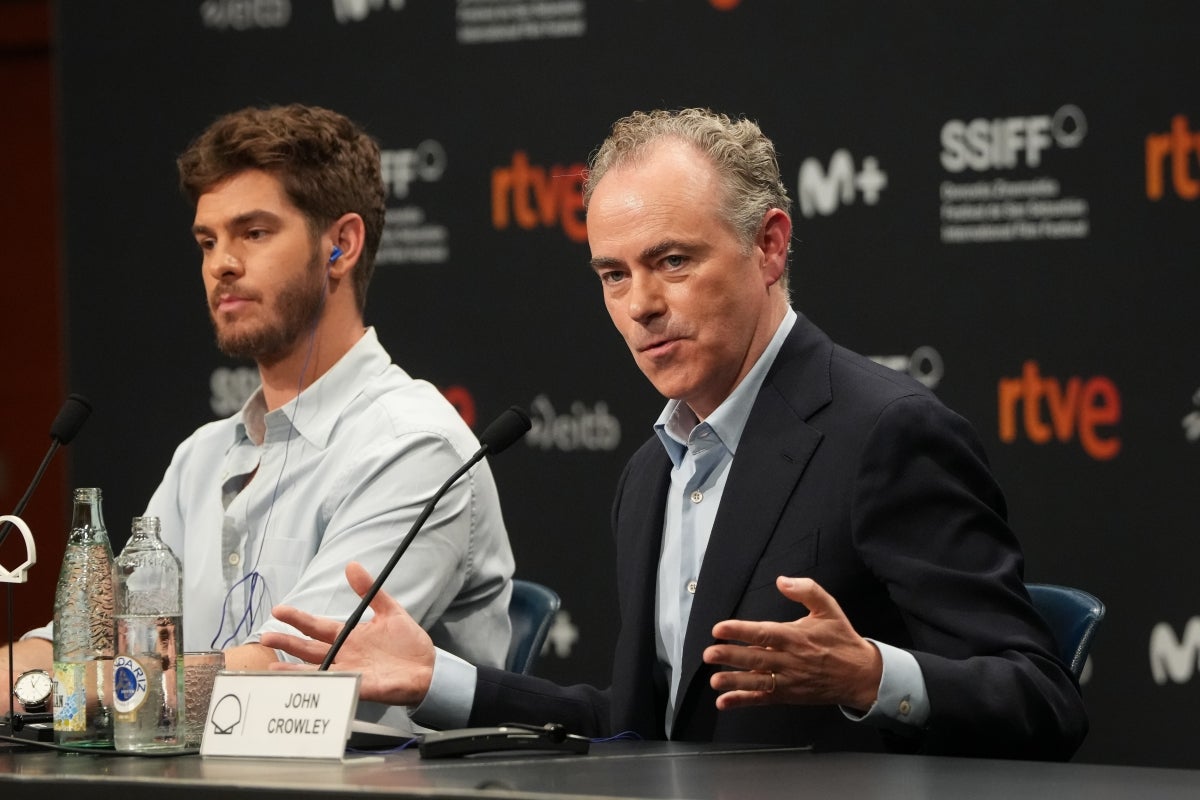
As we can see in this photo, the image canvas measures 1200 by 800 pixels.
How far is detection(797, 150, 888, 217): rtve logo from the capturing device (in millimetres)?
3551

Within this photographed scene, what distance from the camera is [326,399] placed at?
2.85 metres

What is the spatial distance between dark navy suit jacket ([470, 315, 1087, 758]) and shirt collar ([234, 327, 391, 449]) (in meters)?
0.77

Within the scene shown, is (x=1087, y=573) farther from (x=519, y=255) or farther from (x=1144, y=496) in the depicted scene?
(x=519, y=255)

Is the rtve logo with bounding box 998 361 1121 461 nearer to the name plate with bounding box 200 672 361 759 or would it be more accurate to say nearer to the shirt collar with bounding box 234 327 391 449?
the shirt collar with bounding box 234 327 391 449

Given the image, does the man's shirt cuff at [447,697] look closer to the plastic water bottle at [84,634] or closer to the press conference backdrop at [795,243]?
the plastic water bottle at [84,634]

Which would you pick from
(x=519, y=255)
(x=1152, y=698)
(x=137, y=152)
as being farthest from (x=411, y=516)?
(x=137, y=152)

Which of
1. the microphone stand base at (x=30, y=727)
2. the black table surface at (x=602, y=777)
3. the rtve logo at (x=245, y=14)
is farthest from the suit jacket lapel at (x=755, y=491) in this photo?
the rtve logo at (x=245, y=14)

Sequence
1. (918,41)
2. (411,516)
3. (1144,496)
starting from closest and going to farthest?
(411,516) < (1144,496) < (918,41)

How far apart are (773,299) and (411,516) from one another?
0.69 metres

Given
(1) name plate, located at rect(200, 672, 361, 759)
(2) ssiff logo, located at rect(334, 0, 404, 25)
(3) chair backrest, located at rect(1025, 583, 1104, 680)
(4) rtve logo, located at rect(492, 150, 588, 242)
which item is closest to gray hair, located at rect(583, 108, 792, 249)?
(3) chair backrest, located at rect(1025, 583, 1104, 680)

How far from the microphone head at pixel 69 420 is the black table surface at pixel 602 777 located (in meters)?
0.57

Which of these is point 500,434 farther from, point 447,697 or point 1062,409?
point 1062,409

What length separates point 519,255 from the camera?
391 cm

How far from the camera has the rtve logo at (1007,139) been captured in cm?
338
